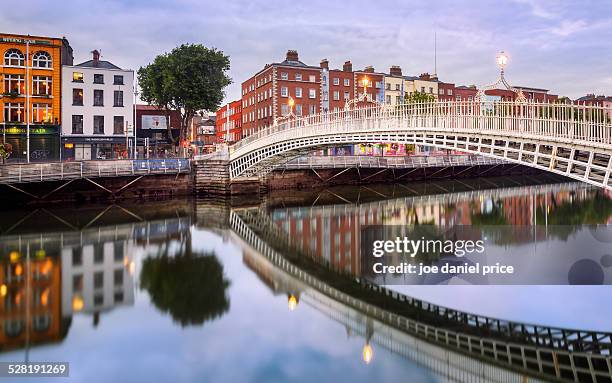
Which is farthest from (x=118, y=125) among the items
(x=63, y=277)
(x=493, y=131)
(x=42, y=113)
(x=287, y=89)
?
Answer: (x=493, y=131)

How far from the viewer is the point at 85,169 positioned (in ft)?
83.5

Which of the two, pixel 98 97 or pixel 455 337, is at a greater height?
pixel 98 97

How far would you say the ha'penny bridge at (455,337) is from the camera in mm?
7500

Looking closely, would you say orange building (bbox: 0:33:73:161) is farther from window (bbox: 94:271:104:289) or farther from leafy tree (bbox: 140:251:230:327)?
leafy tree (bbox: 140:251:230:327)

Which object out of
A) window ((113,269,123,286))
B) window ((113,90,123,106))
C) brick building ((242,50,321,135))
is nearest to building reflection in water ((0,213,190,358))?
window ((113,269,123,286))

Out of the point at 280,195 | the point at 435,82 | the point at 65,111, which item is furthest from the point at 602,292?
the point at 435,82

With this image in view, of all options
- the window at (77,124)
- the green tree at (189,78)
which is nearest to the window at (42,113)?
the window at (77,124)

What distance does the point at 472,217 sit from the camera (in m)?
23.7

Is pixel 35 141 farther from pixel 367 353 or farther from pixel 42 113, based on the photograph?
pixel 367 353

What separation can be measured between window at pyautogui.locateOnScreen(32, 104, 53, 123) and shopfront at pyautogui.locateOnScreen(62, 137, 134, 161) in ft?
A: 5.53

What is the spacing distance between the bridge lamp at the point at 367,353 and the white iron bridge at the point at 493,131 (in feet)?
21.6

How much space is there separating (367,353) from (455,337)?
1543mm

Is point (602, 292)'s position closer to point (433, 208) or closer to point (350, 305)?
point (350, 305)

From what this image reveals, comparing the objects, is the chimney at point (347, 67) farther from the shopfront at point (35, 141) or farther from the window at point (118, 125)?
the shopfront at point (35, 141)
